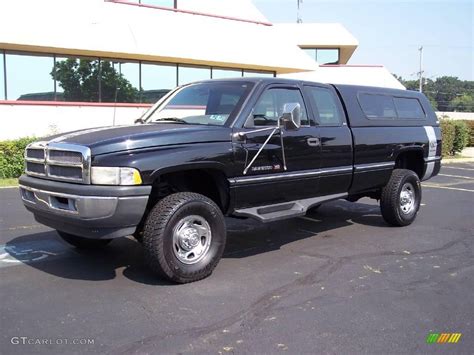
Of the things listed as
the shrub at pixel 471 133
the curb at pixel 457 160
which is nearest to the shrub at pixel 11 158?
the curb at pixel 457 160

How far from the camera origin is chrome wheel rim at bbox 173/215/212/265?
16.0 ft

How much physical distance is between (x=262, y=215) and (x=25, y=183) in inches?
97.8

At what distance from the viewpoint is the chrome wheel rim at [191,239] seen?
→ 16.0 ft

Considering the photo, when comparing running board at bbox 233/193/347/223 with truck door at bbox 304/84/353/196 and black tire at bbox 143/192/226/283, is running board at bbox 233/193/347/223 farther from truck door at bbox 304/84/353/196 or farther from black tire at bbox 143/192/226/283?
black tire at bbox 143/192/226/283

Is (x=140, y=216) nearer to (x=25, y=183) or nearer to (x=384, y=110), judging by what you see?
(x=25, y=183)

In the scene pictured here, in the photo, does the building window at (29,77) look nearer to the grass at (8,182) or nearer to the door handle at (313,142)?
the grass at (8,182)

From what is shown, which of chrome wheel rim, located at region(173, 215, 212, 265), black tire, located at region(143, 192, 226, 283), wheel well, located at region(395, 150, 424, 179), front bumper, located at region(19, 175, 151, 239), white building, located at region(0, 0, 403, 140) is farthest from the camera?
white building, located at region(0, 0, 403, 140)

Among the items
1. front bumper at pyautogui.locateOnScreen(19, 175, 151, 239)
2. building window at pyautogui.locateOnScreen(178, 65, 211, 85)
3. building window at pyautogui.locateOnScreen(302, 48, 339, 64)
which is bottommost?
front bumper at pyautogui.locateOnScreen(19, 175, 151, 239)

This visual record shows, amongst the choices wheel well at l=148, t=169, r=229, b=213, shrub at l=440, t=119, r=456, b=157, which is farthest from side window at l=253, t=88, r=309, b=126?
shrub at l=440, t=119, r=456, b=157

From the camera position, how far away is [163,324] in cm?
396

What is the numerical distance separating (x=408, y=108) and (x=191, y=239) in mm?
4629

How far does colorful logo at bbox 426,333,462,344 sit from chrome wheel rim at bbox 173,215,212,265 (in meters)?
2.20

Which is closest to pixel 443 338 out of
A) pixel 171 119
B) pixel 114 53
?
pixel 171 119

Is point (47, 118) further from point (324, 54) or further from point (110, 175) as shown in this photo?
point (324, 54)
